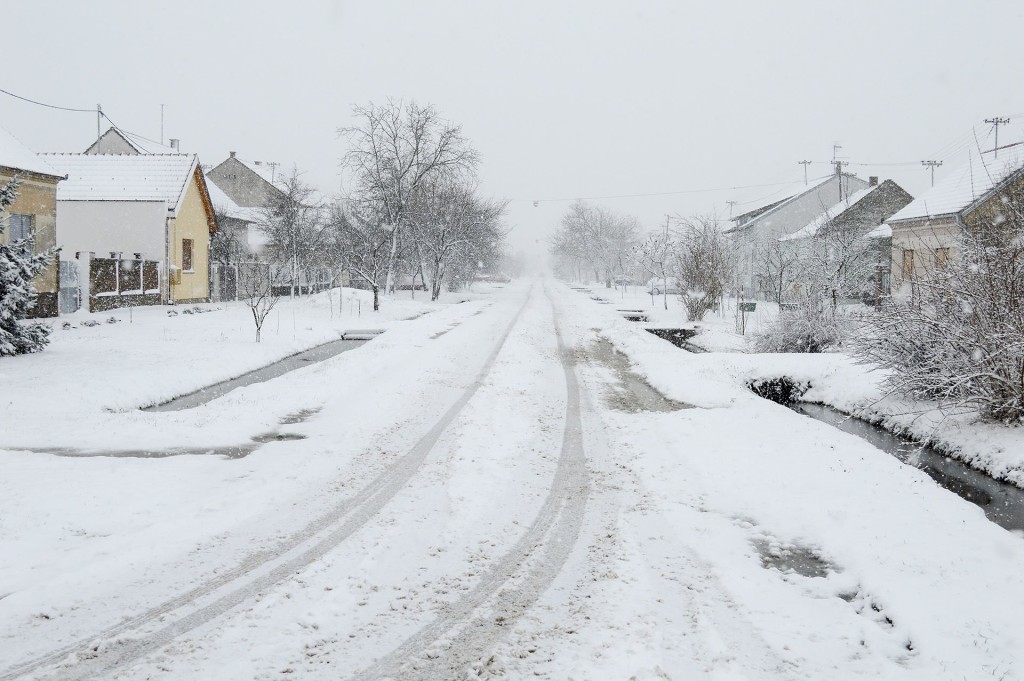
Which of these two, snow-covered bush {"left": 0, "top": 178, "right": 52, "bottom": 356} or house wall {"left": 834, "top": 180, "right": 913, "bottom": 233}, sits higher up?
house wall {"left": 834, "top": 180, "right": 913, "bottom": 233}

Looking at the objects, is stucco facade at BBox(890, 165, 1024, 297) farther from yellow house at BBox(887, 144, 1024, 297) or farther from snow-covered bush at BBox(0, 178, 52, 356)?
snow-covered bush at BBox(0, 178, 52, 356)

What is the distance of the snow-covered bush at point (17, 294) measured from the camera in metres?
12.7

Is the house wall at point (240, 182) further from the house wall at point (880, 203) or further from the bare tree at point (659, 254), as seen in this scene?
the house wall at point (880, 203)

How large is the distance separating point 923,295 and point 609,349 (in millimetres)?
8334

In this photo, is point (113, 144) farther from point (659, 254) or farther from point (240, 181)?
point (659, 254)

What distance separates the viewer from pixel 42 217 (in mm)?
21828

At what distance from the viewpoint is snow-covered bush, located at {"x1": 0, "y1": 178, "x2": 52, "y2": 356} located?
12.7 meters

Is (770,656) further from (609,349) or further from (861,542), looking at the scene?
(609,349)

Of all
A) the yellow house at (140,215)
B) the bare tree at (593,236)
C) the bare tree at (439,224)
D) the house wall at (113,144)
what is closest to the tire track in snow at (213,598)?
the yellow house at (140,215)

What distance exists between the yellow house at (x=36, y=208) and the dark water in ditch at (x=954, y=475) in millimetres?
21415

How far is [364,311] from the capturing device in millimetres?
28344

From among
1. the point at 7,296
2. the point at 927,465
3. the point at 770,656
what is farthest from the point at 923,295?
the point at 7,296

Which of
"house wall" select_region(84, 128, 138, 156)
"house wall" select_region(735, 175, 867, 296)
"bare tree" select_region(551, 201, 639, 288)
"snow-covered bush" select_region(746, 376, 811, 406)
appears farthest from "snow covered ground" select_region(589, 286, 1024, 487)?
"bare tree" select_region(551, 201, 639, 288)

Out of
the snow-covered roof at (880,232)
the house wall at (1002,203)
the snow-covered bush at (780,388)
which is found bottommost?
the snow-covered bush at (780,388)
